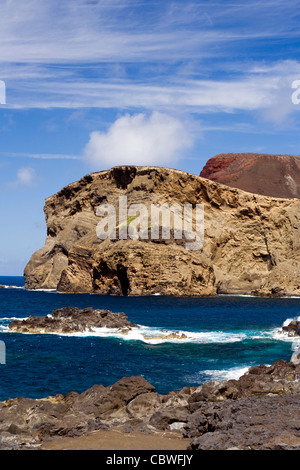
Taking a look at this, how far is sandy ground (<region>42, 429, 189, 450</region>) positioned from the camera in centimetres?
1465

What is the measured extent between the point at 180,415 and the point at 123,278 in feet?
238

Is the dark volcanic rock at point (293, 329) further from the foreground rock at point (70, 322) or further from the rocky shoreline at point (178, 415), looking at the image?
the rocky shoreline at point (178, 415)

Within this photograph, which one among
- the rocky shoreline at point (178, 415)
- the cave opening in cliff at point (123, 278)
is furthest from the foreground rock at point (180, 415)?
the cave opening in cliff at point (123, 278)

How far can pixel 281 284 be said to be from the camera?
90.9 metres

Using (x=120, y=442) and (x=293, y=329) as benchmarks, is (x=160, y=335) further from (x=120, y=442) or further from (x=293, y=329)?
(x=120, y=442)

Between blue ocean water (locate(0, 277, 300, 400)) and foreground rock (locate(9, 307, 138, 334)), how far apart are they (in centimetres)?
168

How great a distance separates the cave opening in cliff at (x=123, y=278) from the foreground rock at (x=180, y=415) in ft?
214

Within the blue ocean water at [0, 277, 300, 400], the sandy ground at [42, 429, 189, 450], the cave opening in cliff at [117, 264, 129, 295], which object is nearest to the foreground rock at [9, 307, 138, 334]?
the blue ocean water at [0, 277, 300, 400]

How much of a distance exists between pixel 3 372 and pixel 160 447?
16.4 m

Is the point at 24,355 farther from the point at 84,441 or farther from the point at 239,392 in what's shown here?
the point at 84,441

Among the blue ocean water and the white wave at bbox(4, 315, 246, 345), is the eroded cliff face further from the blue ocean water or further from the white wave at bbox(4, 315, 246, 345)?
the white wave at bbox(4, 315, 246, 345)

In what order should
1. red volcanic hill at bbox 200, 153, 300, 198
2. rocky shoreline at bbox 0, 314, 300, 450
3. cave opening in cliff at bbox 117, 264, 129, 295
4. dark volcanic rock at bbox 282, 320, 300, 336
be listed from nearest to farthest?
rocky shoreline at bbox 0, 314, 300, 450 < dark volcanic rock at bbox 282, 320, 300, 336 < cave opening in cliff at bbox 117, 264, 129, 295 < red volcanic hill at bbox 200, 153, 300, 198

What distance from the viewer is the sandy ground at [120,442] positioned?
1465 cm

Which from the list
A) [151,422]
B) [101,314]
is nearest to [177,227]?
[101,314]
